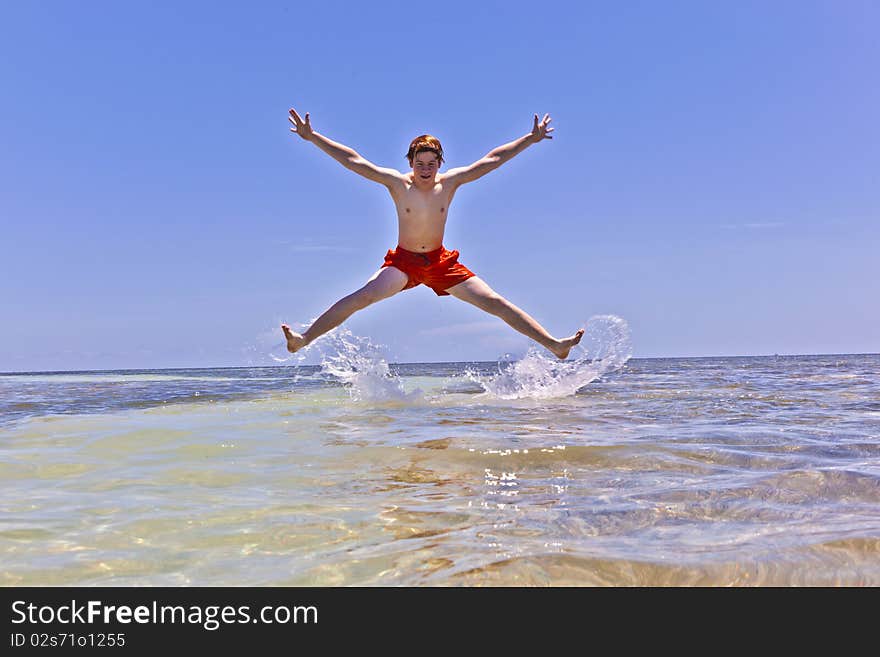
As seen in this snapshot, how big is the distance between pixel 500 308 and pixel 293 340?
1.88 m

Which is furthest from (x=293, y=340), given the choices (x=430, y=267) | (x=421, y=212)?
(x=421, y=212)

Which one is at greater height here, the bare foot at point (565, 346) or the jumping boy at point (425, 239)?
the jumping boy at point (425, 239)

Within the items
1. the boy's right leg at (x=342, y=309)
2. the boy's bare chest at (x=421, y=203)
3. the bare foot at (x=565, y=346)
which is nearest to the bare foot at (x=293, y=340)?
the boy's right leg at (x=342, y=309)

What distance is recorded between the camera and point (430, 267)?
6344mm

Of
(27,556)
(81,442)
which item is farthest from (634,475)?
(81,442)

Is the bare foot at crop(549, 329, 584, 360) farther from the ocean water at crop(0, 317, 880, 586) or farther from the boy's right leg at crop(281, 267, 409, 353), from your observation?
the boy's right leg at crop(281, 267, 409, 353)

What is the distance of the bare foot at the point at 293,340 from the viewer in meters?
5.95

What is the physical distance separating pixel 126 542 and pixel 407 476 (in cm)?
156

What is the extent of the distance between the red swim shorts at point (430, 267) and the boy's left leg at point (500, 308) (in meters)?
0.08

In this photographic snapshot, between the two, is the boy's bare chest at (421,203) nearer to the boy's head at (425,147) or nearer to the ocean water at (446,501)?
the boy's head at (425,147)

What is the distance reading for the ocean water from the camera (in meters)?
2.20

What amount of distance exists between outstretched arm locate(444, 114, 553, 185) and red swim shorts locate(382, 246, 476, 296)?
26.0 inches

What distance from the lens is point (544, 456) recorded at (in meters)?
4.29

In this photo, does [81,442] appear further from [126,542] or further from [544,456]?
[544,456]
